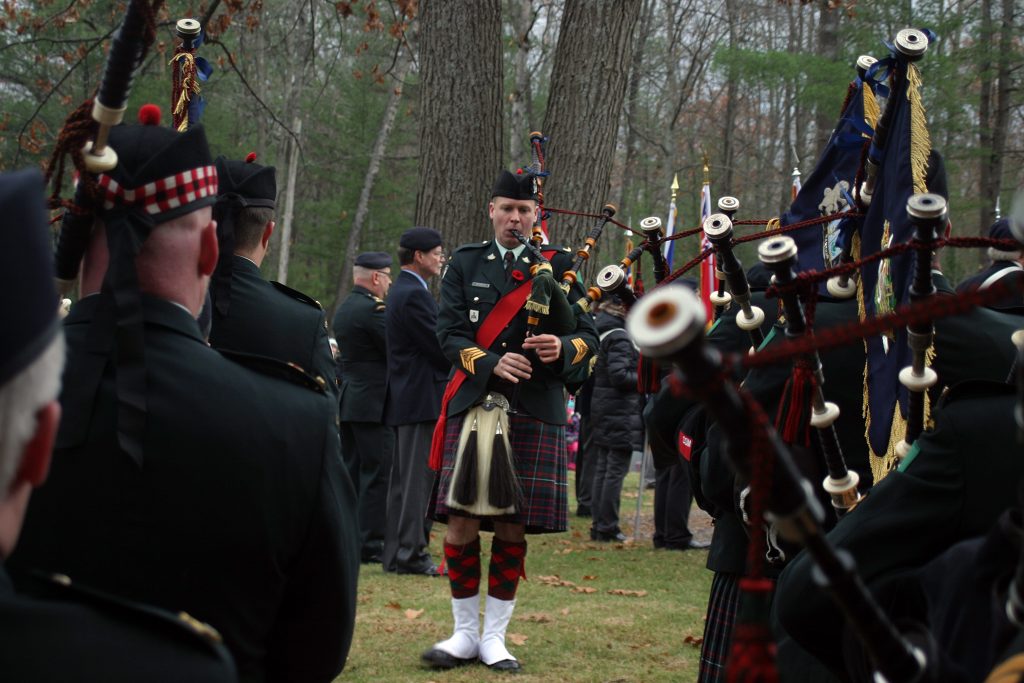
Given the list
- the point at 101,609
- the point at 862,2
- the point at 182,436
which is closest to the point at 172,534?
the point at 182,436

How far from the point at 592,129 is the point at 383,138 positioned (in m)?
18.5

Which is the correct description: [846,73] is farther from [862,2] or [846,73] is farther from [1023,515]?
[1023,515]

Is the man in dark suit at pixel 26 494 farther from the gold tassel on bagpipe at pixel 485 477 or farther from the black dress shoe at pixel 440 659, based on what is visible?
the black dress shoe at pixel 440 659

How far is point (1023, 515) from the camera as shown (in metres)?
1.50

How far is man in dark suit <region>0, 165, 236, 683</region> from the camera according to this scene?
1236 mm

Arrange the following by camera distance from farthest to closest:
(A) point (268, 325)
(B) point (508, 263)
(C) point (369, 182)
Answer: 1. (C) point (369, 182)
2. (B) point (508, 263)
3. (A) point (268, 325)

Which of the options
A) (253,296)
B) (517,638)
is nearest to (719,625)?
(253,296)

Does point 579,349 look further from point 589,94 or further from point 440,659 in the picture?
point 589,94

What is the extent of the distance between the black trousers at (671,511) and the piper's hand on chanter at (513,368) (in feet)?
13.7

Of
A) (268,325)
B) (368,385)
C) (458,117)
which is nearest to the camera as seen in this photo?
(268,325)

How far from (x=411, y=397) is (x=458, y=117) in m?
1.88

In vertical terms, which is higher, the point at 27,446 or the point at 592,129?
the point at 592,129

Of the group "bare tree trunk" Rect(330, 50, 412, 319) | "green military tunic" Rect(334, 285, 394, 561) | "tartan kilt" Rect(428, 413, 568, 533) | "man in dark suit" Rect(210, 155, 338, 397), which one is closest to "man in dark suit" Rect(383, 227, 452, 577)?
"green military tunic" Rect(334, 285, 394, 561)

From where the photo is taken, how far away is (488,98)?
25.4 feet
